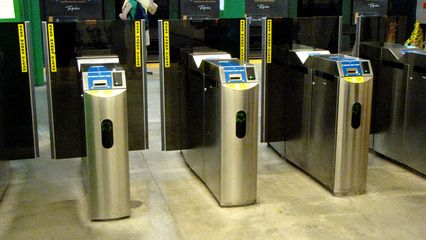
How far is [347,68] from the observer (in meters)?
3.67

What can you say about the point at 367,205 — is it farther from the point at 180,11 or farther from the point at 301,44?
the point at 180,11

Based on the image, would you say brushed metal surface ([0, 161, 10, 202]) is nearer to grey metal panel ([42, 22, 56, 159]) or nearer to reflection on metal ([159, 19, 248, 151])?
grey metal panel ([42, 22, 56, 159])

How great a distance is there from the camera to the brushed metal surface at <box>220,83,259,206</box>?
137 inches

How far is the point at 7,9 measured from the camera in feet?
19.1

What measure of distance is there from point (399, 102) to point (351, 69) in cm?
107

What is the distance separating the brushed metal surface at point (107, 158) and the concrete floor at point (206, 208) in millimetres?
110

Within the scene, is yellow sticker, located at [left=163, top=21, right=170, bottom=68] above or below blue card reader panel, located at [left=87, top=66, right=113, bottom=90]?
above

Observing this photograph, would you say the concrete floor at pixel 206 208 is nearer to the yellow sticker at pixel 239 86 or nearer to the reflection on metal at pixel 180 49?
the reflection on metal at pixel 180 49

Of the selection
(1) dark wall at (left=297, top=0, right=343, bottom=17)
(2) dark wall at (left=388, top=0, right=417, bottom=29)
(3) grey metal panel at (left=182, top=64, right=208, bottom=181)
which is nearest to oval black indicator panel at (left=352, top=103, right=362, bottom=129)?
(3) grey metal panel at (left=182, top=64, right=208, bottom=181)

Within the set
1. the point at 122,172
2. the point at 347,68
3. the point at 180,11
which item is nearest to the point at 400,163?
the point at 347,68

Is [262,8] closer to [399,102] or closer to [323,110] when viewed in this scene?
A: [399,102]

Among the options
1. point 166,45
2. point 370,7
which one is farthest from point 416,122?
point 370,7

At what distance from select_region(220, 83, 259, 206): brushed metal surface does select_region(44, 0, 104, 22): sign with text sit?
21.9 ft

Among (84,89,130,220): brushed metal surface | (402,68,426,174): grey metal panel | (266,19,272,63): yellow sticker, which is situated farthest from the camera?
(266,19,272,63): yellow sticker
